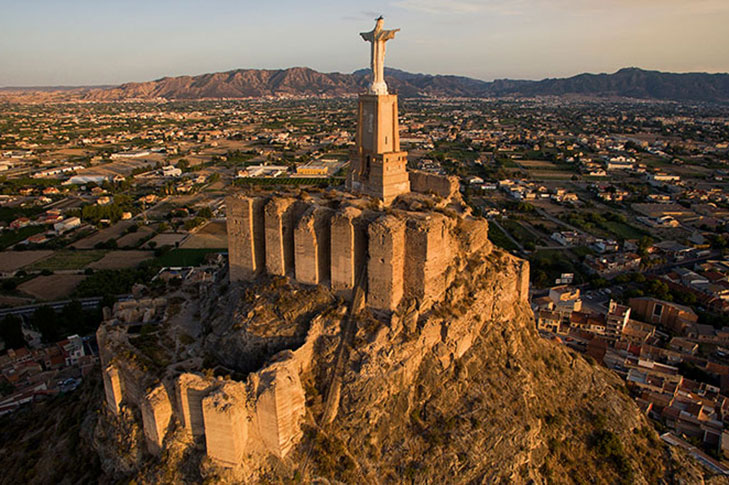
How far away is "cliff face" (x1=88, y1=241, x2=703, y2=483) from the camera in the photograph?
18719 millimetres

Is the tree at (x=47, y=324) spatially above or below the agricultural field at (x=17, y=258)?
above

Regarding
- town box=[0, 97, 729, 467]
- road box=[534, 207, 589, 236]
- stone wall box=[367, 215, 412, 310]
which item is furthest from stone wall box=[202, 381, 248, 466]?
road box=[534, 207, 589, 236]

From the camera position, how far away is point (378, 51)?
24969mm

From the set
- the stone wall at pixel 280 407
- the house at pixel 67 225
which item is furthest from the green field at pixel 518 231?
the house at pixel 67 225

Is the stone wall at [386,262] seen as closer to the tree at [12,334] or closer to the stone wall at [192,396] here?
the stone wall at [192,396]

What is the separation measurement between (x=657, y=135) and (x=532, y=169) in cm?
9493

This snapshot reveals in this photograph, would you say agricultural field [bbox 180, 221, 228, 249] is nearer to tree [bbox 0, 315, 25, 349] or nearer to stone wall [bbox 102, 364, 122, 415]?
tree [bbox 0, 315, 25, 349]

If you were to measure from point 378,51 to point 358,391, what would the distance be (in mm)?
16505

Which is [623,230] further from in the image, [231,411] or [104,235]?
[104,235]

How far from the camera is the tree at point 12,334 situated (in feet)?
126

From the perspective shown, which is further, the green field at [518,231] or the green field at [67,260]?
the green field at [518,231]

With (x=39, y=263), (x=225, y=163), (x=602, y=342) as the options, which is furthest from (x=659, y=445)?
(x=225, y=163)

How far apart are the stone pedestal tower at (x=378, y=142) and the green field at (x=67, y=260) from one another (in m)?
45.4

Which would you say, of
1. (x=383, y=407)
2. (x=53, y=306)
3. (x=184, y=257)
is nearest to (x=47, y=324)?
(x=53, y=306)
